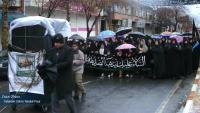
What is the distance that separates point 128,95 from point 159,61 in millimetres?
4133

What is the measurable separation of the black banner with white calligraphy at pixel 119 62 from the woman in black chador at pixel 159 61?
1.97ft

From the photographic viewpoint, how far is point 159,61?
14.3 metres

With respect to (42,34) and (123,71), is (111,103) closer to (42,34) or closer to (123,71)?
(42,34)

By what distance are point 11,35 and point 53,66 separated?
253 cm

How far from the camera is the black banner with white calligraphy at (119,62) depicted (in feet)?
49.0

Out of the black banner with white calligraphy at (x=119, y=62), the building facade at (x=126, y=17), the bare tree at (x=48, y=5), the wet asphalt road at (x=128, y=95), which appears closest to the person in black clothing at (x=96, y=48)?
the black banner with white calligraphy at (x=119, y=62)

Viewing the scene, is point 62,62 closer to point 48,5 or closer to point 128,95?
point 128,95

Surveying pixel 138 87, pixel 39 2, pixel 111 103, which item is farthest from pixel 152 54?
pixel 39 2

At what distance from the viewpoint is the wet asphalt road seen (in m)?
8.69

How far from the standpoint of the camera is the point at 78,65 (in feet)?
31.5

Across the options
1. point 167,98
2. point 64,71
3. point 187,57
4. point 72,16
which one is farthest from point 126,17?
point 64,71

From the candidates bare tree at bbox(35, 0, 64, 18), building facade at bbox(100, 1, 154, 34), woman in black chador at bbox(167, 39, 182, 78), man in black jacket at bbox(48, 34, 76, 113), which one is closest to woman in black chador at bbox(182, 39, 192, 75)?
woman in black chador at bbox(167, 39, 182, 78)

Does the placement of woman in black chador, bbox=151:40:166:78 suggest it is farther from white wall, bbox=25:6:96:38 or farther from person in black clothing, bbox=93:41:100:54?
white wall, bbox=25:6:96:38

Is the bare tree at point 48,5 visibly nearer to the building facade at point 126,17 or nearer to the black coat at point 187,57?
the building facade at point 126,17
